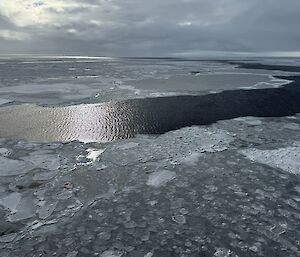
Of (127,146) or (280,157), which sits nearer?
(280,157)

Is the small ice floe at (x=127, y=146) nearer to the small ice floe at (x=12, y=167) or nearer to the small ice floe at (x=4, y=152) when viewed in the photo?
the small ice floe at (x=12, y=167)

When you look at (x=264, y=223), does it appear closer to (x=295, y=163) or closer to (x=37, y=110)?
(x=295, y=163)

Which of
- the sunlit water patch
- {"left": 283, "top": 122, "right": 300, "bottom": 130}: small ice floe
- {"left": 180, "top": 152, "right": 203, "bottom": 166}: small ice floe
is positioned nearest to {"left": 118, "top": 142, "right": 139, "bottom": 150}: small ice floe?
the sunlit water patch

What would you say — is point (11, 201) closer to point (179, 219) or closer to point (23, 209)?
point (23, 209)

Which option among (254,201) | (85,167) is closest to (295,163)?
(254,201)

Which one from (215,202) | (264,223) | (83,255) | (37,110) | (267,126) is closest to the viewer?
(83,255)

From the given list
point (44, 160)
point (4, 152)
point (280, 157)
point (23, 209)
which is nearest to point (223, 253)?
point (23, 209)

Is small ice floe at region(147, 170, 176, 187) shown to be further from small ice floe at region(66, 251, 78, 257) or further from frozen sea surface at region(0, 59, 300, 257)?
small ice floe at region(66, 251, 78, 257)
